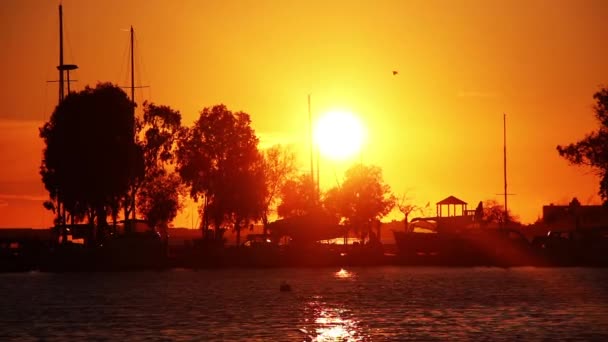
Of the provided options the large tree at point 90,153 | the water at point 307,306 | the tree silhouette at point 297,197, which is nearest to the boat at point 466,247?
the water at point 307,306

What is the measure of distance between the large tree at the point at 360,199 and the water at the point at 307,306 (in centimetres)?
5815

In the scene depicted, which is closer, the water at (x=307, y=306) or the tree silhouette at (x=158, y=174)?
the water at (x=307, y=306)

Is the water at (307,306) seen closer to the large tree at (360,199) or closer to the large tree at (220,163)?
the large tree at (220,163)

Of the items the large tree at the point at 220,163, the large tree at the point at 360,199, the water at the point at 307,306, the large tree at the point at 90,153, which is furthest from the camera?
the large tree at the point at 360,199

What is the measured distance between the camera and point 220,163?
409 feet

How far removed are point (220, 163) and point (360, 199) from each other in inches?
1674

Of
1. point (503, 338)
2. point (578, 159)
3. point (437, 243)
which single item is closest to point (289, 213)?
point (437, 243)

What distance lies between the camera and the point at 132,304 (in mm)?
71125

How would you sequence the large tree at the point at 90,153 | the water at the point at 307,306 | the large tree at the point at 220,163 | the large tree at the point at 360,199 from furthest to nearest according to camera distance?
the large tree at the point at 360,199
the large tree at the point at 220,163
the large tree at the point at 90,153
the water at the point at 307,306

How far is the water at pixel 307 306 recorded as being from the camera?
54.7m

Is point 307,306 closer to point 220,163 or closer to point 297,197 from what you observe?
point 220,163

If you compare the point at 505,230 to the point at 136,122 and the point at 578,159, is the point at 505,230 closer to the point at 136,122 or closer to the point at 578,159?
the point at 578,159

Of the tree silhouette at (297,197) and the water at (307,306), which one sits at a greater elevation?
the tree silhouette at (297,197)

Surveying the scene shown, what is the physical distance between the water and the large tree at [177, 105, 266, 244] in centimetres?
2020
